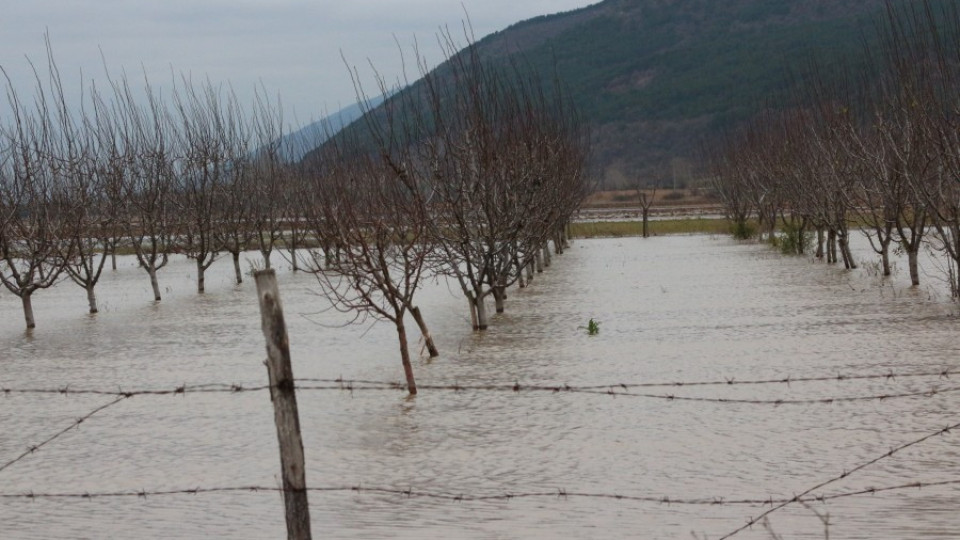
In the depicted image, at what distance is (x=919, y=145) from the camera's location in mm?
19266

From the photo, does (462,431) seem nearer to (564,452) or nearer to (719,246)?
(564,452)

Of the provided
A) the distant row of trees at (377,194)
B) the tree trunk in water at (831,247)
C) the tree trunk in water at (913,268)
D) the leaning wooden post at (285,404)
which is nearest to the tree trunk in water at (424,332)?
the distant row of trees at (377,194)

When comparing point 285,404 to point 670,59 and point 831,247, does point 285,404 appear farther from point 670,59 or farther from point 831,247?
point 670,59

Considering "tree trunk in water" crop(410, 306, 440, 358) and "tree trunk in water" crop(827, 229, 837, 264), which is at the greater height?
"tree trunk in water" crop(410, 306, 440, 358)

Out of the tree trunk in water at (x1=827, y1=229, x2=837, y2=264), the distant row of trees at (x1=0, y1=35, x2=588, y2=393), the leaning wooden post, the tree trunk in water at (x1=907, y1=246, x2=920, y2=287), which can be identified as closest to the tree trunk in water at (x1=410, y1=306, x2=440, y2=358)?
the distant row of trees at (x1=0, y1=35, x2=588, y2=393)

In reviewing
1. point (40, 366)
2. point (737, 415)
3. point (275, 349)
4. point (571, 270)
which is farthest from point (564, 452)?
point (571, 270)

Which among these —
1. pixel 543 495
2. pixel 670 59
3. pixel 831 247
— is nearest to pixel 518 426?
pixel 543 495

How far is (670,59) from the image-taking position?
506 ft

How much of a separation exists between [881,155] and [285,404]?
63.6 feet

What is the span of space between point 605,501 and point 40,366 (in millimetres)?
10582

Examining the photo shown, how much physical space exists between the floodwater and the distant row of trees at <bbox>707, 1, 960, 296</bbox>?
6.05ft

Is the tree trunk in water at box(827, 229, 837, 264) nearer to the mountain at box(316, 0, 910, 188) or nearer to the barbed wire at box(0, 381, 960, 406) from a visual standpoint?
the barbed wire at box(0, 381, 960, 406)

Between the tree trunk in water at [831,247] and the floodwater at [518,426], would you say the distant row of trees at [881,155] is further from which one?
the floodwater at [518,426]

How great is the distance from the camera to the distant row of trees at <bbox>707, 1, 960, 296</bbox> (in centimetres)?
1695
